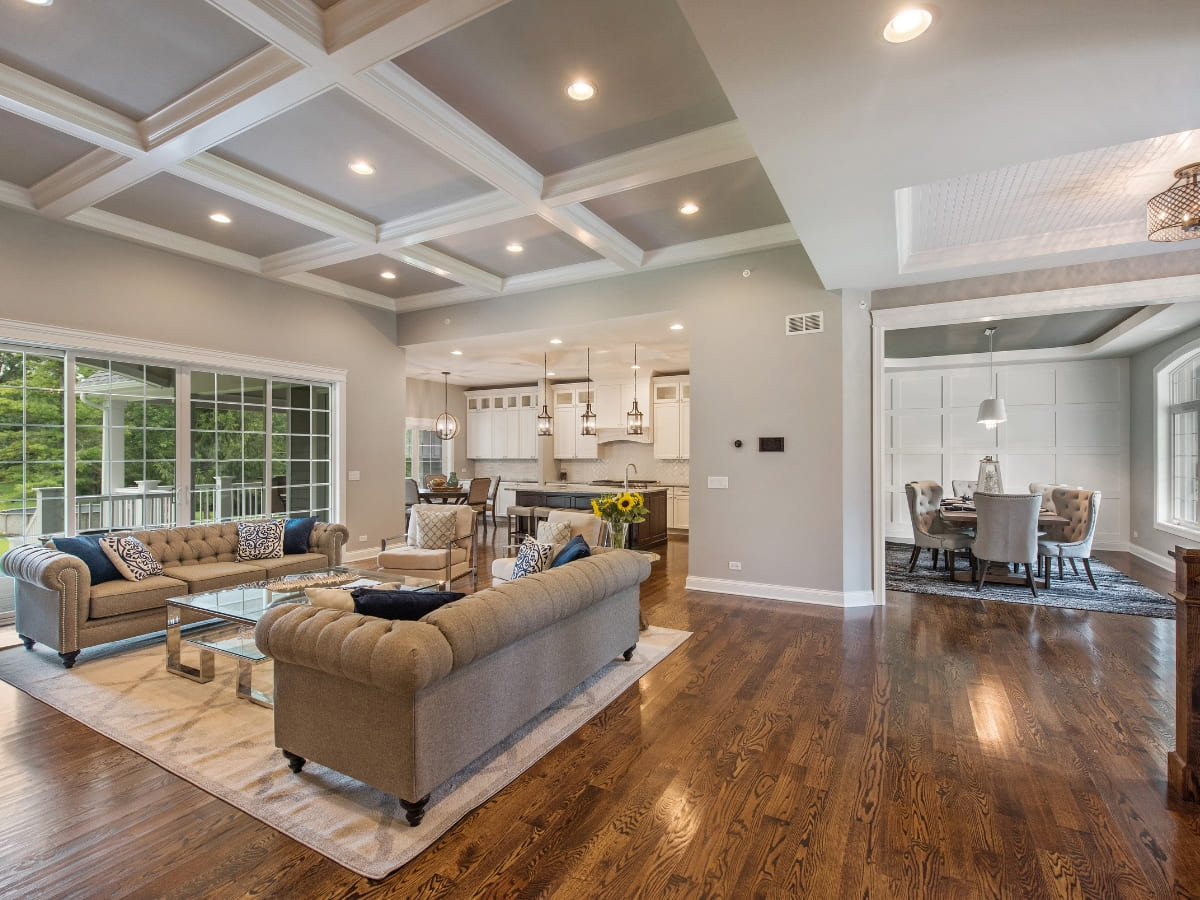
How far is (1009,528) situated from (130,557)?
7295 millimetres

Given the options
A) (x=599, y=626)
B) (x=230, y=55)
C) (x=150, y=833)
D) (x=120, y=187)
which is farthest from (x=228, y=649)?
(x=120, y=187)

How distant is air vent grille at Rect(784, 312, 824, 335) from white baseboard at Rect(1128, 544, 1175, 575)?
5120 millimetres

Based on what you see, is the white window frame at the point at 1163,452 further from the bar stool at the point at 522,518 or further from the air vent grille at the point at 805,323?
the bar stool at the point at 522,518

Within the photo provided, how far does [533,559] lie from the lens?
3752 millimetres

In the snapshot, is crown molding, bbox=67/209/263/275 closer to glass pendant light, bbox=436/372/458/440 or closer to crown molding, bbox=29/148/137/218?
crown molding, bbox=29/148/137/218

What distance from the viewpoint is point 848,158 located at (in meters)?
2.81

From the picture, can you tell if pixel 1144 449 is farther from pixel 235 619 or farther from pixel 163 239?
pixel 163 239

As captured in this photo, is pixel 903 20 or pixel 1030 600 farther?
pixel 1030 600

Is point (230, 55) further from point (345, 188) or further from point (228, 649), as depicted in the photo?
point (228, 649)

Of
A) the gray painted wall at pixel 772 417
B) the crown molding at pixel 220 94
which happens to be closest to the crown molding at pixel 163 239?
the crown molding at pixel 220 94

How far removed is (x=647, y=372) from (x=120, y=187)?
727 centimetres

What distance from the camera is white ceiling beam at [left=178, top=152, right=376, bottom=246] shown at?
12.6 ft

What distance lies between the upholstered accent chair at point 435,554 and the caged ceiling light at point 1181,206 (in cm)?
506

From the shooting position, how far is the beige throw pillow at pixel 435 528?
18.3 ft
